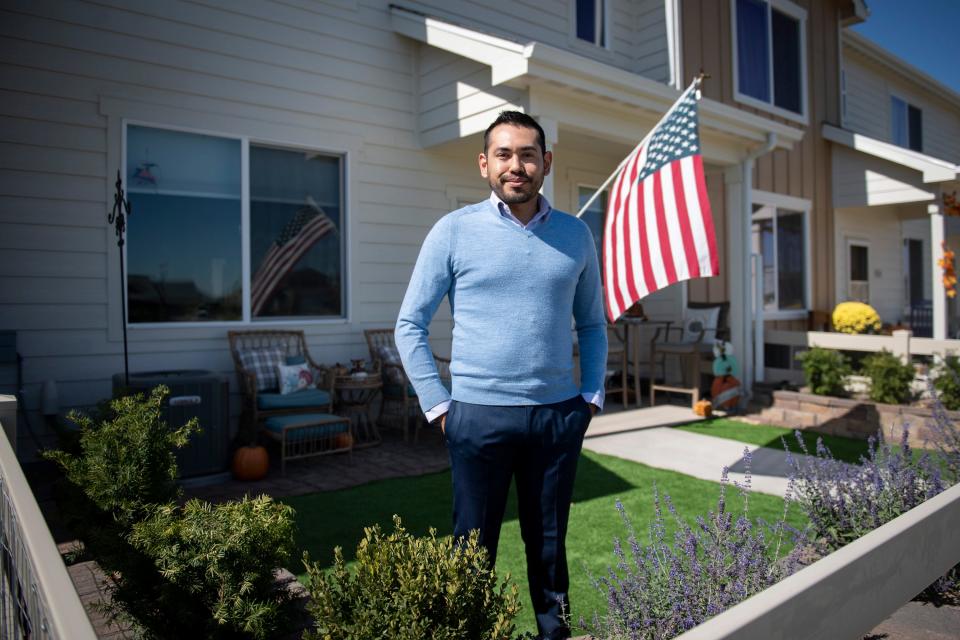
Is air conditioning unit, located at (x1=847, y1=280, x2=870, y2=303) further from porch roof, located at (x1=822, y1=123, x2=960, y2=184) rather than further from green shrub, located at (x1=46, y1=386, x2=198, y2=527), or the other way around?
green shrub, located at (x1=46, y1=386, x2=198, y2=527)

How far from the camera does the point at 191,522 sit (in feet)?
7.24

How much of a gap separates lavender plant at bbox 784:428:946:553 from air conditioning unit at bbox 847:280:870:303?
9.65 m

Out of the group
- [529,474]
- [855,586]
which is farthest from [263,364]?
[855,586]

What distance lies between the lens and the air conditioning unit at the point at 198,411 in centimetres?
471

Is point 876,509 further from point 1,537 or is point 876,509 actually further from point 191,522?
point 1,537

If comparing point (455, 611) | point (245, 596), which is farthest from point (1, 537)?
point (455, 611)

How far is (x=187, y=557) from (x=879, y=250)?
1337 centimetres

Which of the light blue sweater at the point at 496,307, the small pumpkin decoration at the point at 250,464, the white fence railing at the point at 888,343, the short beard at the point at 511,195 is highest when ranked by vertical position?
the short beard at the point at 511,195

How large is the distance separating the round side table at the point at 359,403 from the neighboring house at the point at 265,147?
1.58 ft

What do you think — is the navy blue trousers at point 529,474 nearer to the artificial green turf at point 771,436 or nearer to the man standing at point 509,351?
the man standing at point 509,351

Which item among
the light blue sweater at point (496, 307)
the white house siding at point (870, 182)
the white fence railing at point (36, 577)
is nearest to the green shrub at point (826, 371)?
the white house siding at point (870, 182)

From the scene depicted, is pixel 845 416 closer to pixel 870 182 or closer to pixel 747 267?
pixel 747 267

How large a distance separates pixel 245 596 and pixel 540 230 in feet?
4.70

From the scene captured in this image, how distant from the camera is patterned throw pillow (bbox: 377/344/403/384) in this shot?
21.0ft
